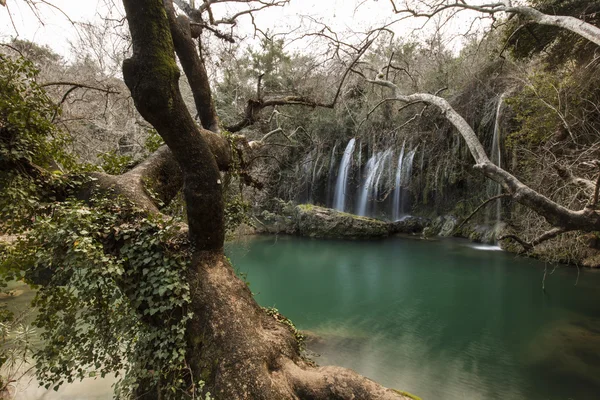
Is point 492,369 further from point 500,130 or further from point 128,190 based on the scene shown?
point 500,130

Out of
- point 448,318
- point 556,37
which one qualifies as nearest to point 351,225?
point 448,318

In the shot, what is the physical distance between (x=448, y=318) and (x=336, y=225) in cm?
857

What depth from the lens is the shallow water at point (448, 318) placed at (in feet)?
15.1

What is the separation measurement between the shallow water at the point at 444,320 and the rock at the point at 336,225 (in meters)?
2.87

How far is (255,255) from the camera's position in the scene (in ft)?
42.0

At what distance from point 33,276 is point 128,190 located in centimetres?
95

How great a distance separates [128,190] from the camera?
9.36 ft

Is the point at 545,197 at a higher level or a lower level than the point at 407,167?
lower

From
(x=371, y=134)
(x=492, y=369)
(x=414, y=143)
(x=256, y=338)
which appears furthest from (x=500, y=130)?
(x=256, y=338)

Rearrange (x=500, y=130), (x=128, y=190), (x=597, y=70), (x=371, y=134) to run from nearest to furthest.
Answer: (x=128, y=190), (x=597, y=70), (x=500, y=130), (x=371, y=134)

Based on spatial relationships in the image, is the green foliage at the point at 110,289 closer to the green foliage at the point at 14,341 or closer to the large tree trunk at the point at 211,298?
the large tree trunk at the point at 211,298

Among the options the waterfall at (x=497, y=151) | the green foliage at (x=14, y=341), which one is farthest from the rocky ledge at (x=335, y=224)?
the green foliage at (x=14, y=341)

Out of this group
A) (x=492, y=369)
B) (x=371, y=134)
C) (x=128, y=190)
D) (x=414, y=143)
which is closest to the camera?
(x=128, y=190)

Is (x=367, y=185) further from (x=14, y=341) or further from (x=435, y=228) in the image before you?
(x=14, y=341)
